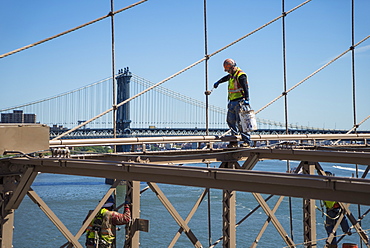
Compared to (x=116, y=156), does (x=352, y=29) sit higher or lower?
higher

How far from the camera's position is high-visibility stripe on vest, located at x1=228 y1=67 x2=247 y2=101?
6672 millimetres

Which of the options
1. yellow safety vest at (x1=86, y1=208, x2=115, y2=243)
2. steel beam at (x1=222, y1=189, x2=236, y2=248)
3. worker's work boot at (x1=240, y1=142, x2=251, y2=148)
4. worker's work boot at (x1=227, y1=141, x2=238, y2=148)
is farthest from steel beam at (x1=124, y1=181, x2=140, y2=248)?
worker's work boot at (x1=240, y1=142, x2=251, y2=148)

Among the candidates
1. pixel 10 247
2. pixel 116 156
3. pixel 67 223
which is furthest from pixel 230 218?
pixel 67 223

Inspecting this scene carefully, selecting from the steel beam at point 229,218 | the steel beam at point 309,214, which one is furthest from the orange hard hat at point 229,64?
the steel beam at point 229,218

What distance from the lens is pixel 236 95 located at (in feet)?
22.1

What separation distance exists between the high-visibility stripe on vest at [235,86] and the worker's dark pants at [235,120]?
0.29ft

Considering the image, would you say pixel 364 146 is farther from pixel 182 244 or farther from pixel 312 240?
pixel 182 244

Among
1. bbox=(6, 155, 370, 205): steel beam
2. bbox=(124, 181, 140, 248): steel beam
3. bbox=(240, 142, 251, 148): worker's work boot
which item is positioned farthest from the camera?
bbox=(240, 142, 251, 148): worker's work boot

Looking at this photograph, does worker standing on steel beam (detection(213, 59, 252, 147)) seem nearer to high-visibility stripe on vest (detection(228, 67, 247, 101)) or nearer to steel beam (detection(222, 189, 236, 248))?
high-visibility stripe on vest (detection(228, 67, 247, 101))

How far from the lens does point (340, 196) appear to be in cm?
302

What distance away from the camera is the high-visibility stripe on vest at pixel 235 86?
6.67 meters

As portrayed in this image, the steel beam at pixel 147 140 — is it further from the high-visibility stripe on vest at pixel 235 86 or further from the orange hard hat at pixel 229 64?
the orange hard hat at pixel 229 64

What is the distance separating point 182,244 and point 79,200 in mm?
10978

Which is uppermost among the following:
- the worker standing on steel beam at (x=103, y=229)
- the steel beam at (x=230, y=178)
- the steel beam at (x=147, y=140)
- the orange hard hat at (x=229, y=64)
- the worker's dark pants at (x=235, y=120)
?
the orange hard hat at (x=229, y=64)
